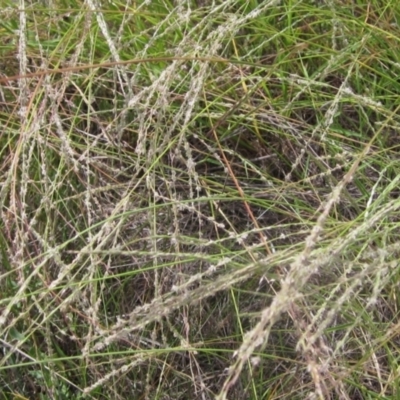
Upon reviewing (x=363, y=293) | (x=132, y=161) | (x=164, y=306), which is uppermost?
(x=164, y=306)

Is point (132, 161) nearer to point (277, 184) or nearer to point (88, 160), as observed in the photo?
point (88, 160)

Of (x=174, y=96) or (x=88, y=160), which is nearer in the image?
(x=88, y=160)

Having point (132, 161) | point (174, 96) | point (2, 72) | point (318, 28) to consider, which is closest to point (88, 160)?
point (132, 161)

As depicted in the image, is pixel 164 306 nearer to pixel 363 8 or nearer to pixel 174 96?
pixel 174 96

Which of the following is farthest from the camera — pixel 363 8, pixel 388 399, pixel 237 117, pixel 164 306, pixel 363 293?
pixel 363 8

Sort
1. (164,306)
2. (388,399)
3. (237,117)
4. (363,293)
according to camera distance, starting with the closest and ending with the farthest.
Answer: (164,306) < (388,399) < (363,293) < (237,117)

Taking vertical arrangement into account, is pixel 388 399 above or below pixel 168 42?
below

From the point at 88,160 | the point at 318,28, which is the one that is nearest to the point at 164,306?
the point at 88,160
